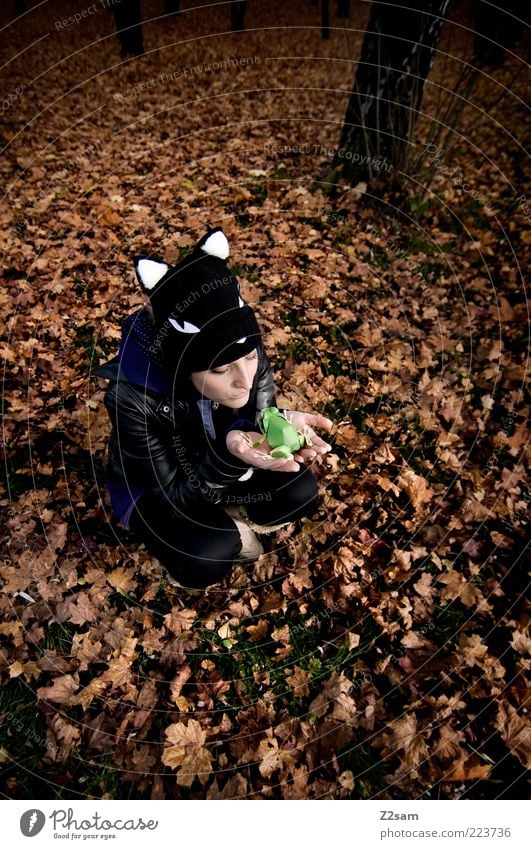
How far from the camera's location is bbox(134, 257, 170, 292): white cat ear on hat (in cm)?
217

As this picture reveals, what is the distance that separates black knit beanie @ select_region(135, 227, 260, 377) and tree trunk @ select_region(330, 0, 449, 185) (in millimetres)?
4775

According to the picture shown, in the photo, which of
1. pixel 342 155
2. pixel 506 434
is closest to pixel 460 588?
pixel 506 434

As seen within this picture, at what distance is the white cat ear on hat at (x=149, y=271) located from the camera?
85.4 inches

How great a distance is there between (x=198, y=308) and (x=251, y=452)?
85 cm

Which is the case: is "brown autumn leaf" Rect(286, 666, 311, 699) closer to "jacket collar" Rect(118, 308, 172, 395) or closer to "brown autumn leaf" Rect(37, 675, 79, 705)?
"brown autumn leaf" Rect(37, 675, 79, 705)

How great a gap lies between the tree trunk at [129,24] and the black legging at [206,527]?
13182 mm

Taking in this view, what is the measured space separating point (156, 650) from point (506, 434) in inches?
138

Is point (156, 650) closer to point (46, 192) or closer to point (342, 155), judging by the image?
point (342, 155)

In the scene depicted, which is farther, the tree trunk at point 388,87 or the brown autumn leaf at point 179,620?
the tree trunk at point 388,87

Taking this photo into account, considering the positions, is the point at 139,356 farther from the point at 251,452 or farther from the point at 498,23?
the point at 498,23

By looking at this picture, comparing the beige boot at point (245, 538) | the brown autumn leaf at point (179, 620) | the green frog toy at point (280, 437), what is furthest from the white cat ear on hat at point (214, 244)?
the brown autumn leaf at point (179, 620)

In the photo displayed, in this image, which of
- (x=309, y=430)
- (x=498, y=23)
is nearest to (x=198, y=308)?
(x=309, y=430)

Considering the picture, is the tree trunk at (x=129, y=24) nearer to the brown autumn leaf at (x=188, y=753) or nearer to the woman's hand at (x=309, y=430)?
the woman's hand at (x=309, y=430)

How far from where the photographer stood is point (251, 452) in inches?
100
